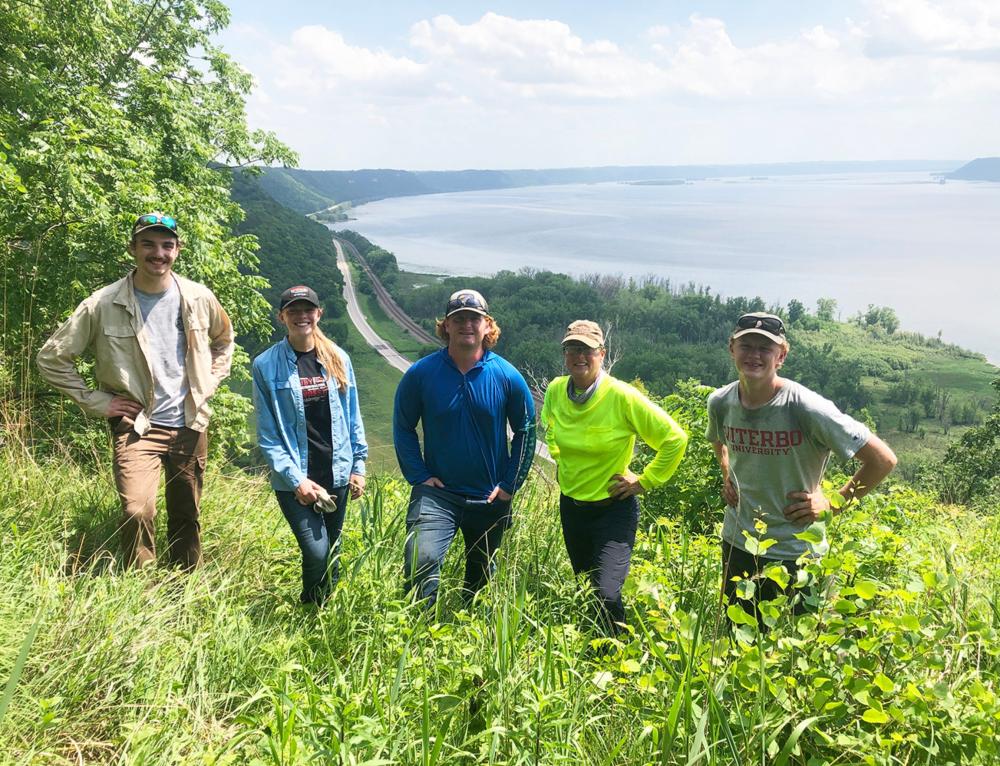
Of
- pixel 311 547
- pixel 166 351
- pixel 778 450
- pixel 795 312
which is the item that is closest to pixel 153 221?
pixel 166 351

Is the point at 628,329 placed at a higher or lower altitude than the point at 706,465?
lower

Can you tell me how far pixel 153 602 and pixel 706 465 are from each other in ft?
15.3

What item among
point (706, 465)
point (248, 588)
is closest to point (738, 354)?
point (248, 588)

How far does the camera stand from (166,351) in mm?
3236

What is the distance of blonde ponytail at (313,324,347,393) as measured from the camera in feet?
10.7

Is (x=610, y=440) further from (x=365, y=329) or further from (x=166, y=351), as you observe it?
(x=365, y=329)

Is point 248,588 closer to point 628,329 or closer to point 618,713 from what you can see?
point 618,713

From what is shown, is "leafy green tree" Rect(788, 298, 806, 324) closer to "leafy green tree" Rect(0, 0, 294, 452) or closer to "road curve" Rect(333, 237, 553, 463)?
"road curve" Rect(333, 237, 553, 463)

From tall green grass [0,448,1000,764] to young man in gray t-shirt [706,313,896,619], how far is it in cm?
29

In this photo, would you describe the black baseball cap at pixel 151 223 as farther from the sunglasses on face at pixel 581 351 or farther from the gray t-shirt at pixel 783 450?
the gray t-shirt at pixel 783 450

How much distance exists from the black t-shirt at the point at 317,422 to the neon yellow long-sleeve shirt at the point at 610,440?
45.1 inches

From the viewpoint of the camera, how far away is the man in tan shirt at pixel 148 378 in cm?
306

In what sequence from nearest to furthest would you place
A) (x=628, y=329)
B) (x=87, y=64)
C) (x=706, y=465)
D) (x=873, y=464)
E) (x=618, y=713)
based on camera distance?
(x=618, y=713) < (x=873, y=464) < (x=706, y=465) < (x=87, y=64) < (x=628, y=329)

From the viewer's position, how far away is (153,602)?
2492 millimetres
